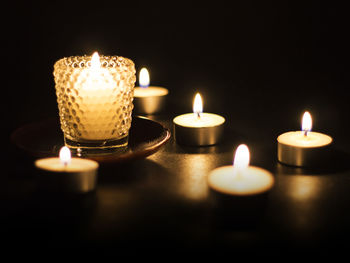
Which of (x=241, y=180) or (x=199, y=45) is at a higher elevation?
(x=199, y=45)

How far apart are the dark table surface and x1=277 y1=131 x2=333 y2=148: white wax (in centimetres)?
6

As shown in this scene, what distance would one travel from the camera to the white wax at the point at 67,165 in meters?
1.04

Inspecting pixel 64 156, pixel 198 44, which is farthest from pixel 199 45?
pixel 64 156

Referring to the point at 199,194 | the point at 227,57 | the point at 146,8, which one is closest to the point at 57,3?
the point at 146,8

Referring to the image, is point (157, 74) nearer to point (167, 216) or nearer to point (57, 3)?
point (57, 3)

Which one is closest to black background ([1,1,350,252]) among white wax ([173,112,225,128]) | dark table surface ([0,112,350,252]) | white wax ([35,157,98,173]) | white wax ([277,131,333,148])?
white wax ([173,112,225,128])

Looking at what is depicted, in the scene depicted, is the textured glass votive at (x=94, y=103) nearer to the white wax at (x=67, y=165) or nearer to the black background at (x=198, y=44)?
the white wax at (x=67, y=165)

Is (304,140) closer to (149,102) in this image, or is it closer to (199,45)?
(149,102)

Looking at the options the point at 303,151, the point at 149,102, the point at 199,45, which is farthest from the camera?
the point at 199,45

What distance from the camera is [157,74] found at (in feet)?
7.51

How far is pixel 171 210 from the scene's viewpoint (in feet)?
3.43

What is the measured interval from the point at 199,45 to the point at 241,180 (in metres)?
1.32

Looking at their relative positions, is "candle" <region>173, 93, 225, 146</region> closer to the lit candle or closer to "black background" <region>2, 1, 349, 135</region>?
the lit candle

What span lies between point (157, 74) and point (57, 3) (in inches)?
21.3
